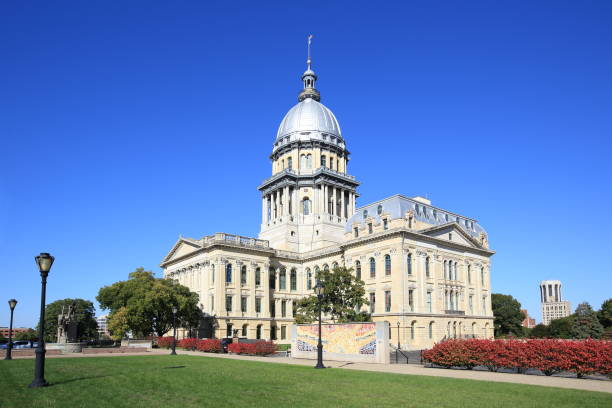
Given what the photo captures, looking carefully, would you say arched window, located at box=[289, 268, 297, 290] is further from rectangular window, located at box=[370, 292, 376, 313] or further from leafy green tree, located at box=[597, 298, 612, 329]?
leafy green tree, located at box=[597, 298, 612, 329]

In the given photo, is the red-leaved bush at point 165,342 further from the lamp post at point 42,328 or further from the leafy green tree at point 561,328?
the leafy green tree at point 561,328

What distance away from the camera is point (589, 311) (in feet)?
263

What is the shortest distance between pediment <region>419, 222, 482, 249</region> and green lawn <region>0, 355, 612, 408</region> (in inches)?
1610

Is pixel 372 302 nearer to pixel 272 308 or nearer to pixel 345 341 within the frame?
pixel 272 308

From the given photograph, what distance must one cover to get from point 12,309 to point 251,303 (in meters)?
34.1

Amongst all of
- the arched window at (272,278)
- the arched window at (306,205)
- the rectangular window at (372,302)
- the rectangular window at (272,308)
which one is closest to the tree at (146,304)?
the rectangular window at (272,308)

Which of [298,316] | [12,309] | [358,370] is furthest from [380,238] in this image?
[12,309]

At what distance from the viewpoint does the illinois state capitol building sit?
60500mm

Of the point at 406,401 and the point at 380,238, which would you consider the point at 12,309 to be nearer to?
the point at 406,401

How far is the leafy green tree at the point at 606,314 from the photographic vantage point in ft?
302

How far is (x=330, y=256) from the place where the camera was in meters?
72.4

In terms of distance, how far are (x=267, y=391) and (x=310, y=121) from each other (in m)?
Answer: 73.3

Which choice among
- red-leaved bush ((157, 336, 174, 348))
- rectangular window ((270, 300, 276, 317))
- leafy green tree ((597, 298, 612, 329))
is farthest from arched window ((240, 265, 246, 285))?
leafy green tree ((597, 298, 612, 329))

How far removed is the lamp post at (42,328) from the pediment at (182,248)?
49393 millimetres
